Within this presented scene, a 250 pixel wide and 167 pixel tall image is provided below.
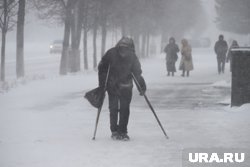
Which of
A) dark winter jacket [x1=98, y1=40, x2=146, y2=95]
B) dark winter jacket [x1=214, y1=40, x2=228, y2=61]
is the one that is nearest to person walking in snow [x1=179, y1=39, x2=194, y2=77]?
dark winter jacket [x1=214, y1=40, x2=228, y2=61]

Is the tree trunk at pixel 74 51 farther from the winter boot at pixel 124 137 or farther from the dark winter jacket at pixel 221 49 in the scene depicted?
the winter boot at pixel 124 137

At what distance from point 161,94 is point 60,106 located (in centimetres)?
421

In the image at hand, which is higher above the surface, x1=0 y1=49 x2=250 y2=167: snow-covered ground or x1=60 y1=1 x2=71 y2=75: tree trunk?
x1=60 y1=1 x2=71 y2=75: tree trunk

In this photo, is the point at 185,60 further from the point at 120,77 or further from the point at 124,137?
the point at 124,137

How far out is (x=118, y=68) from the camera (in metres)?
9.64

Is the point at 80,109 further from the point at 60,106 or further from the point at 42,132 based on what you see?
the point at 42,132

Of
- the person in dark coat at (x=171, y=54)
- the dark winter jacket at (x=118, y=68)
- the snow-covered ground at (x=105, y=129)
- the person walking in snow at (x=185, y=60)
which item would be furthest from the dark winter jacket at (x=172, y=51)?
the dark winter jacket at (x=118, y=68)

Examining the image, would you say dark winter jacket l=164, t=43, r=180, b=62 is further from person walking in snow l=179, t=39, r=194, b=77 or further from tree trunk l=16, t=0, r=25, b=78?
tree trunk l=16, t=0, r=25, b=78

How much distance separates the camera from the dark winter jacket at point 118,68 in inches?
378

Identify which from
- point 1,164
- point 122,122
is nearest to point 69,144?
point 122,122

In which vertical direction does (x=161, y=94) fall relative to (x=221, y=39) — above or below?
below

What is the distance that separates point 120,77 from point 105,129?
4.98ft

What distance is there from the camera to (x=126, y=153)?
27.7 ft

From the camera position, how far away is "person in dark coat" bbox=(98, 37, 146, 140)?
9586 millimetres
